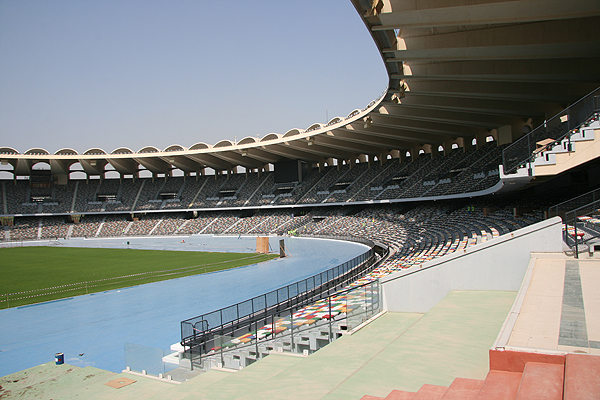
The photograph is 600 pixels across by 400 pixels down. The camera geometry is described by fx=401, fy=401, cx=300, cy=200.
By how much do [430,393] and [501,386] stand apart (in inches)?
27.3

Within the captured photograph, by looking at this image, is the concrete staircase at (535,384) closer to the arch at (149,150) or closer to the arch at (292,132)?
the arch at (292,132)

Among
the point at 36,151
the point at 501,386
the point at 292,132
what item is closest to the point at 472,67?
the point at 501,386

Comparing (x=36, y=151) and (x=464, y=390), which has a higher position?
(x=36, y=151)

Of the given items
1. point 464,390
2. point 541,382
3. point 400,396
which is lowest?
point 400,396

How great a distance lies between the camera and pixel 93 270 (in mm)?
26141

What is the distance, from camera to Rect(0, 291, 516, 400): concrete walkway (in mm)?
5039

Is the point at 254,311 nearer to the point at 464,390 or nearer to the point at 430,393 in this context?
the point at 430,393

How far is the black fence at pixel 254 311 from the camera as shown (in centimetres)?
1005

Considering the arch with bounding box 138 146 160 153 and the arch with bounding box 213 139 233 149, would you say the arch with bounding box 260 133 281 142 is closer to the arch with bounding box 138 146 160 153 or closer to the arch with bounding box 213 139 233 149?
the arch with bounding box 213 139 233 149

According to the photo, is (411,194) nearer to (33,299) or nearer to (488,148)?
(488,148)

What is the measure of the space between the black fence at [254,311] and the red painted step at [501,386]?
19.6ft

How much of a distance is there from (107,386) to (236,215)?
50.5 meters

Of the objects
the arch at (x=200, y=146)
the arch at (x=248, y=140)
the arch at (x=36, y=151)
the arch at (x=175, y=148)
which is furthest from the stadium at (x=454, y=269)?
the arch at (x=36, y=151)

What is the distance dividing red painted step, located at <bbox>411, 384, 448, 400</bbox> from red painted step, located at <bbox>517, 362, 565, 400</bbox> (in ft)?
2.75
